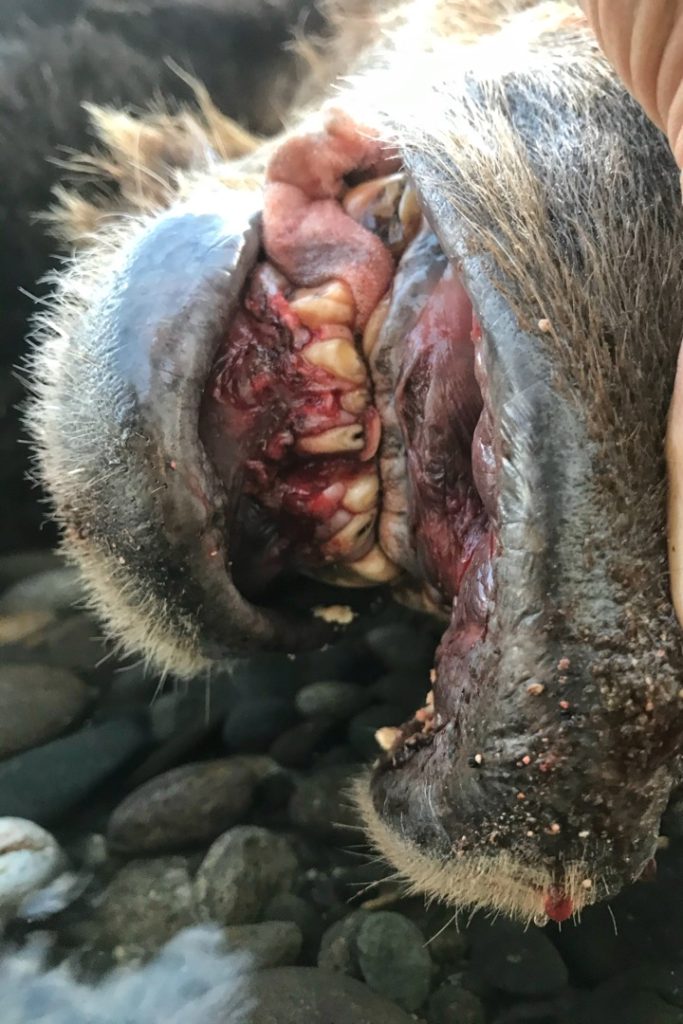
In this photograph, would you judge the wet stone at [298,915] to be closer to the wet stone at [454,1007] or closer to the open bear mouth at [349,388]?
the wet stone at [454,1007]

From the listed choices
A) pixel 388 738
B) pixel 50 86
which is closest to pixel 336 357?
pixel 388 738

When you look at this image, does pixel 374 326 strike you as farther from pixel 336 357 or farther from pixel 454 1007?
pixel 454 1007

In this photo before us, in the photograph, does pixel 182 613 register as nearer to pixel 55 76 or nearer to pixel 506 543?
pixel 506 543

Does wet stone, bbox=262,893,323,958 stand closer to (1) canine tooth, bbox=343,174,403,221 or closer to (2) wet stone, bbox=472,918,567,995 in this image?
(2) wet stone, bbox=472,918,567,995

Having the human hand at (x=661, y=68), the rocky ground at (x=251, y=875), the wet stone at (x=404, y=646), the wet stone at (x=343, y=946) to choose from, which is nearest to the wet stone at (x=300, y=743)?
the rocky ground at (x=251, y=875)

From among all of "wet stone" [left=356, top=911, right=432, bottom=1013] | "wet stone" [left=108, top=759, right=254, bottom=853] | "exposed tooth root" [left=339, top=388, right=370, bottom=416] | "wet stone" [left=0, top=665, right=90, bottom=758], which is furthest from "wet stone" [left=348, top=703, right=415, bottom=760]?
"exposed tooth root" [left=339, top=388, right=370, bottom=416]

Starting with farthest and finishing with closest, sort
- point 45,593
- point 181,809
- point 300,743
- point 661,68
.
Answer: point 45,593 < point 300,743 < point 181,809 < point 661,68
